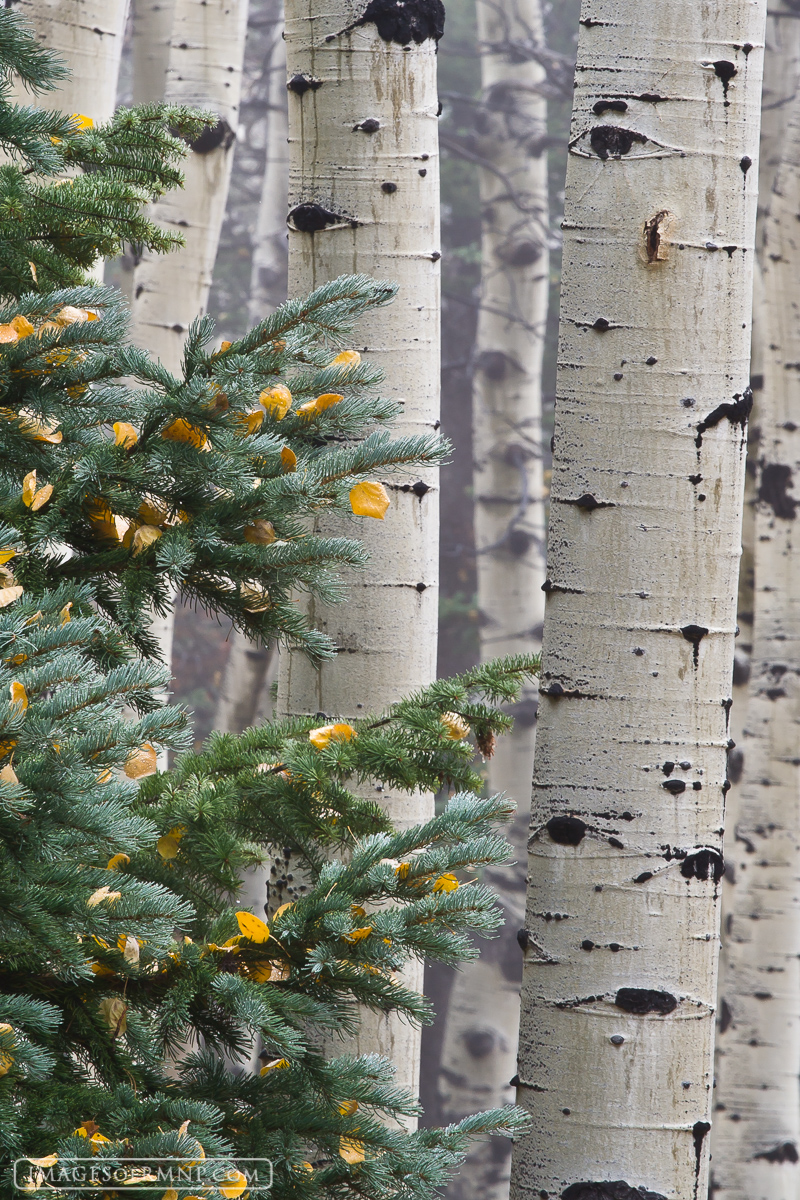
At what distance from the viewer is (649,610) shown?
1653 mm

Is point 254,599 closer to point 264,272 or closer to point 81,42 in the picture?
point 81,42

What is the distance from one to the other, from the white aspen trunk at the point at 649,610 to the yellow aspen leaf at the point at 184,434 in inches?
27.5

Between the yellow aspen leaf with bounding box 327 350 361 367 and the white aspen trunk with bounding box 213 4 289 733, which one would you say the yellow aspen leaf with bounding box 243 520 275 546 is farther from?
the white aspen trunk with bounding box 213 4 289 733

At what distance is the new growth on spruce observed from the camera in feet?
3.29

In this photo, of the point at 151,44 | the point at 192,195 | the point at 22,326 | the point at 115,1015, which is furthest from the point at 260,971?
the point at 151,44

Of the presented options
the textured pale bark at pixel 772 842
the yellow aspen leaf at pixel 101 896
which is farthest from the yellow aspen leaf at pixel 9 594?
the textured pale bark at pixel 772 842

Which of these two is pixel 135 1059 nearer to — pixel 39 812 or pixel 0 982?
pixel 0 982

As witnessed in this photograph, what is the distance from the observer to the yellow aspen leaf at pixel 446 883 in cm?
125

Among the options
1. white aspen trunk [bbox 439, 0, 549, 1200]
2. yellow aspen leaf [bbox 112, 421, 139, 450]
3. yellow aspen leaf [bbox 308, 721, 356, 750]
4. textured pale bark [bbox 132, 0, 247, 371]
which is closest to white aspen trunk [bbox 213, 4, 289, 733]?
white aspen trunk [bbox 439, 0, 549, 1200]

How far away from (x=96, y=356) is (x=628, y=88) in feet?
3.38

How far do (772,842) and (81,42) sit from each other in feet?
13.0

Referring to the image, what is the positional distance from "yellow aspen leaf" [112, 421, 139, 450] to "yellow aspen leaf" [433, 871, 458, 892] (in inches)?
29.1

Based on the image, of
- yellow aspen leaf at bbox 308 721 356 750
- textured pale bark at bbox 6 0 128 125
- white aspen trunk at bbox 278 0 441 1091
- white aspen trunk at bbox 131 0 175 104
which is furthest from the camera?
white aspen trunk at bbox 131 0 175 104

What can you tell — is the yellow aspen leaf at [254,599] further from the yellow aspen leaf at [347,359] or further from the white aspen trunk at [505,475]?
the white aspen trunk at [505,475]
